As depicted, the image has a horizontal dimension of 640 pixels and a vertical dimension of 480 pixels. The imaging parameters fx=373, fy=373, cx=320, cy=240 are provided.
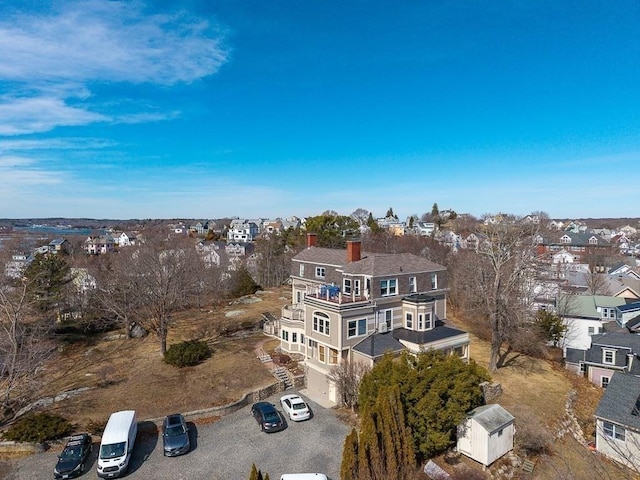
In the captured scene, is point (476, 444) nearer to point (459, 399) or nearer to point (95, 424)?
point (459, 399)

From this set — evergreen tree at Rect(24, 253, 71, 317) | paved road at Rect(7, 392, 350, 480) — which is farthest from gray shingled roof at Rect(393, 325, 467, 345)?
evergreen tree at Rect(24, 253, 71, 317)

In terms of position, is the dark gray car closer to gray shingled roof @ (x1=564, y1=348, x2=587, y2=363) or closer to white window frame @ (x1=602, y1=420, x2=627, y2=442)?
white window frame @ (x1=602, y1=420, x2=627, y2=442)

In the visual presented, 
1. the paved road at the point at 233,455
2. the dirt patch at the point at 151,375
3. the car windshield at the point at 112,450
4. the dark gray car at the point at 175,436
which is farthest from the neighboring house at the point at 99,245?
the car windshield at the point at 112,450

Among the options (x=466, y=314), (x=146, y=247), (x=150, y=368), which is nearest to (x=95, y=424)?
(x=150, y=368)

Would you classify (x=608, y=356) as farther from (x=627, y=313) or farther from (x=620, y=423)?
(x=620, y=423)

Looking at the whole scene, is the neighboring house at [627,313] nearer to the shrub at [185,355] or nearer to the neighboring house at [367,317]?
the neighboring house at [367,317]

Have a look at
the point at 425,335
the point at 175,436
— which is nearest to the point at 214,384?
the point at 175,436
